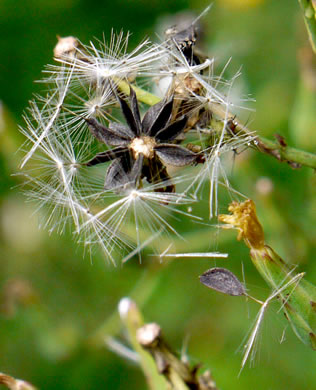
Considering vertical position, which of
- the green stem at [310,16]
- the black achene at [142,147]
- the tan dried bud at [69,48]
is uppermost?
the tan dried bud at [69,48]

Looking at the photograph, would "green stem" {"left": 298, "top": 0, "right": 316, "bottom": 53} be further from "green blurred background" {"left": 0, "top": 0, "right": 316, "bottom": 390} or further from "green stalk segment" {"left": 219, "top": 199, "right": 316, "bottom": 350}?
"green blurred background" {"left": 0, "top": 0, "right": 316, "bottom": 390}

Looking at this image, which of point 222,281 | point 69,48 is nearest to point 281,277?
point 222,281

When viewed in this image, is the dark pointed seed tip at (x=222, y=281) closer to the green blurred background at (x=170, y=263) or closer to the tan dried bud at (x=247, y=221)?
the tan dried bud at (x=247, y=221)

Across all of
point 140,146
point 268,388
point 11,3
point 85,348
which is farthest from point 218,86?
point 11,3

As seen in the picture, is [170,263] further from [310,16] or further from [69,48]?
[310,16]

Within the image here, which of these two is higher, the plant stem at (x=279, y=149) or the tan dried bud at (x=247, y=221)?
the plant stem at (x=279, y=149)

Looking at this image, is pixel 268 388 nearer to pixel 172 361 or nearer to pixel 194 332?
pixel 194 332

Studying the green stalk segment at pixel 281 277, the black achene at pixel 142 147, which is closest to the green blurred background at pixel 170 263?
the green stalk segment at pixel 281 277
